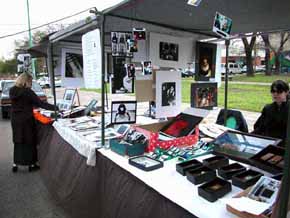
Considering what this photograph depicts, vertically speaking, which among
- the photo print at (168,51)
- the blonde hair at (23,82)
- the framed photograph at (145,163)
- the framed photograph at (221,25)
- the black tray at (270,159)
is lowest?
the framed photograph at (145,163)

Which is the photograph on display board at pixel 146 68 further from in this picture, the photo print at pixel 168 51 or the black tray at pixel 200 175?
the black tray at pixel 200 175

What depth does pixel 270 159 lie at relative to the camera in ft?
4.37

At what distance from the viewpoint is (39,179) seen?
11.2 ft

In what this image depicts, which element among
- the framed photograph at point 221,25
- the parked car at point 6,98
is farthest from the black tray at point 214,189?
the parked car at point 6,98

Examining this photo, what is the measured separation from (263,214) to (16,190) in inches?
118

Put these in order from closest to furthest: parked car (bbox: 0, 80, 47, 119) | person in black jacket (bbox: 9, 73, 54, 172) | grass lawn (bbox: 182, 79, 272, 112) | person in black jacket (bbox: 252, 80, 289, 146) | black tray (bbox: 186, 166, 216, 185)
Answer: black tray (bbox: 186, 166, 216, 185)
person in black jacket (bbox: 252, 80, 289, 146)
person in black jacket (bbox: 9, 73, 54, 172)
parked car (bbox: 0, 80, 47, 119)
grass lawn (bbox: 182, 79, 272, 112)

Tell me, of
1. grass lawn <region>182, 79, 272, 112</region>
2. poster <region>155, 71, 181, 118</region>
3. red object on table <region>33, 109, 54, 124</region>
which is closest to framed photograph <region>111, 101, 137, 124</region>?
poster <region>155, 71, 181, 118</region>

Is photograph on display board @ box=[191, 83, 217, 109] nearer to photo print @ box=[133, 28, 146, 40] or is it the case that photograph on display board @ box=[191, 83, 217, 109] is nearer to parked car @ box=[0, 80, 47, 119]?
photo print @ box=[133, 28, 146, 40]

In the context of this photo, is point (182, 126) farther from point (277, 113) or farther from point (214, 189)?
point (277, 113)

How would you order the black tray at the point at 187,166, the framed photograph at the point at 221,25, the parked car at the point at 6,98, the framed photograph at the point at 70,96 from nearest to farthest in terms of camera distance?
the black tray at the point at 187,166 < the framed photograph at the point at 221,25 < the framed photograph at the point at 70,96 < the parked car at the point at 6,98

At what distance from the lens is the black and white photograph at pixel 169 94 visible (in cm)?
246

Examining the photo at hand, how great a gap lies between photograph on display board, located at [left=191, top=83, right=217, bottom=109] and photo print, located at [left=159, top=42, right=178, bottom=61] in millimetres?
350

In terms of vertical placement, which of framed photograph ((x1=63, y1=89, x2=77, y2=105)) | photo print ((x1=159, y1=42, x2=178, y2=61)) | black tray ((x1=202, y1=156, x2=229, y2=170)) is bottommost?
black tray ((x1=202, y1=156, x2=229, y2=170))

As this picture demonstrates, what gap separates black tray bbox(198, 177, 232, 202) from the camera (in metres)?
1.05
